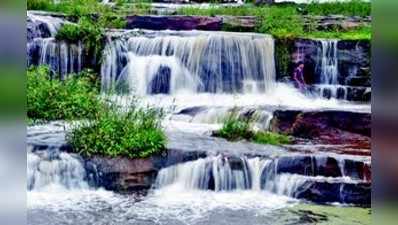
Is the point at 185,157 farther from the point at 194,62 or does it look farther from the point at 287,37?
the point at 287,37

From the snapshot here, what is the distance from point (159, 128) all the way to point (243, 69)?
0.48m

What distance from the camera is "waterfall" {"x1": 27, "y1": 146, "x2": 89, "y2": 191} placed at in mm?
2443

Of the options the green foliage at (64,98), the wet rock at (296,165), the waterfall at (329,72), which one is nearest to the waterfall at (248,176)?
the wet rock at (296,165)

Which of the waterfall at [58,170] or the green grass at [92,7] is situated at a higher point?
the green grass at [92,7]

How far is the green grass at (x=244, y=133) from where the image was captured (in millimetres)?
2498

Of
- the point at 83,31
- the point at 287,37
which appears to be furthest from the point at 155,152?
the point at 287,37

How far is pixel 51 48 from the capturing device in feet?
8.31

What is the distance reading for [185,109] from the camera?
2.53 metres

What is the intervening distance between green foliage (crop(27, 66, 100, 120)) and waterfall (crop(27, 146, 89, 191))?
0.55 feet

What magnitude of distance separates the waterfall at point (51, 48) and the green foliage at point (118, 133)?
0.85 feet

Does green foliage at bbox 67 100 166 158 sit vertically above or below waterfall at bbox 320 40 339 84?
below

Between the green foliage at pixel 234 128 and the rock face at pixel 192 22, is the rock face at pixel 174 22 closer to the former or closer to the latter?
the rock face at pixel 192 22

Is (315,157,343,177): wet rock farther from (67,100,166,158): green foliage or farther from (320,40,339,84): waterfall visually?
(67,100,166,158): green foliage

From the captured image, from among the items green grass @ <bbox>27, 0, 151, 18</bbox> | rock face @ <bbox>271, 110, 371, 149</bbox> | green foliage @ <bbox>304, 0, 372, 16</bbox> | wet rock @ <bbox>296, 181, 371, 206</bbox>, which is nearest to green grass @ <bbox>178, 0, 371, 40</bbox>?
green foliage @ <bbox>304, 0, 372, 16</bbox>
